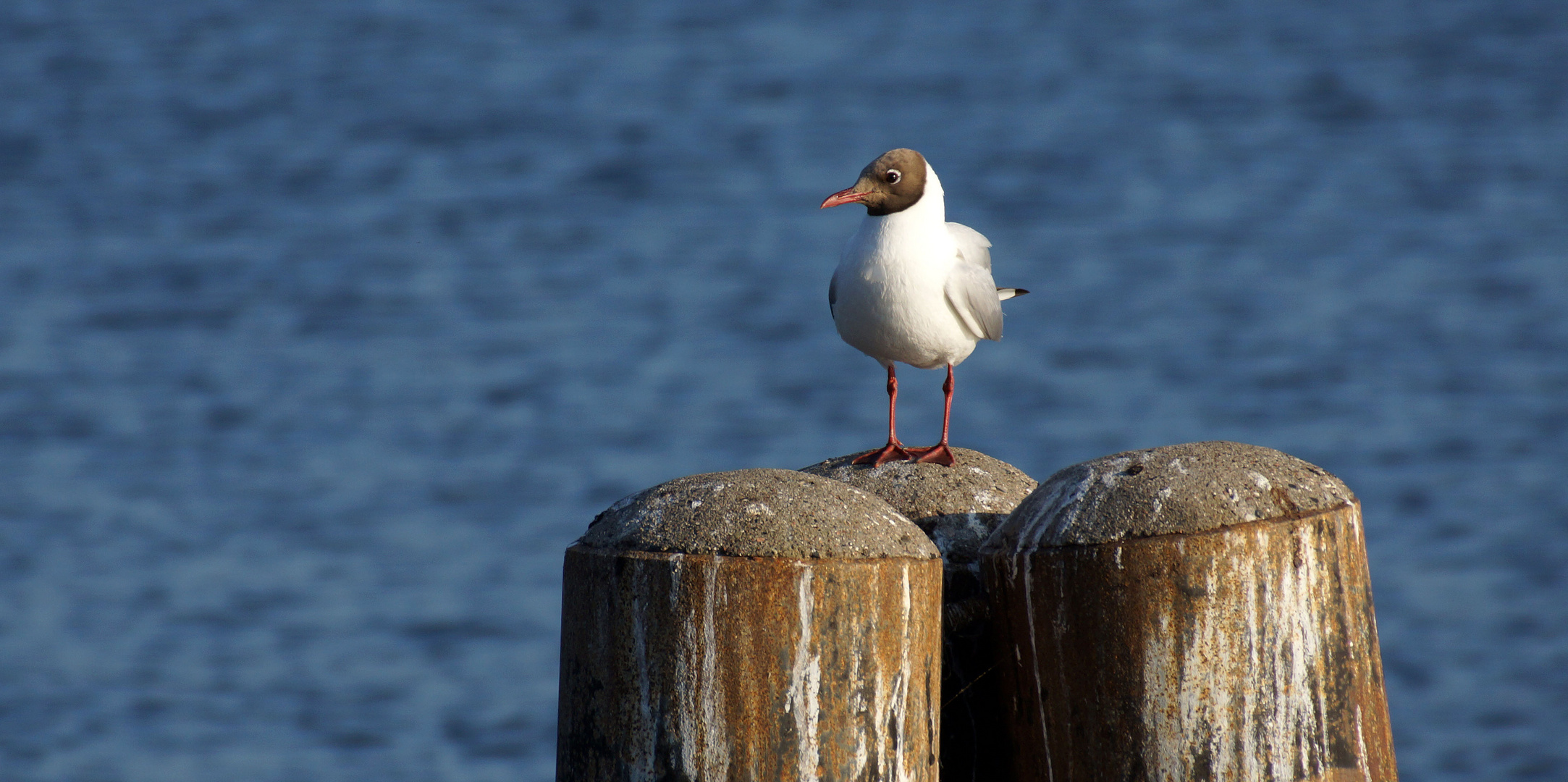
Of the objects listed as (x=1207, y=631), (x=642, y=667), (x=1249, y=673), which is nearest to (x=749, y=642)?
(x=642, y=667)

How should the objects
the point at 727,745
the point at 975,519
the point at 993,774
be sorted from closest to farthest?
the point at 727,745
the point at 993,774
the point at 975,519

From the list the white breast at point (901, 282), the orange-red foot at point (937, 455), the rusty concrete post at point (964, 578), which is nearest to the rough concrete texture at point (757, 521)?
the rusty concrete post at point (964, 578)

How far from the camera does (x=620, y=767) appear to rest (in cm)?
408

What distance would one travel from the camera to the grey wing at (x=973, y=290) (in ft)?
19.5

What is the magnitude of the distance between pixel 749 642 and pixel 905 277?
220 cm

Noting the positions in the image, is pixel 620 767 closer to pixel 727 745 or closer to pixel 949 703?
pixel 727 745

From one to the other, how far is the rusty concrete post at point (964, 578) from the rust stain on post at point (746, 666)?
2.04ft

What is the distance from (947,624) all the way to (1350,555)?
123 centimetres

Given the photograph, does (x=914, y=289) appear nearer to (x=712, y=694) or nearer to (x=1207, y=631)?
(x=1207, y=631)

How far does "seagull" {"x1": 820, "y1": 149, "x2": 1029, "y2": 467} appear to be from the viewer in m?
5.79

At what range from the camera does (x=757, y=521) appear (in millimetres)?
4074

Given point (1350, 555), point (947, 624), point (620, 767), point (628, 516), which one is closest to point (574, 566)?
point (628, 516)

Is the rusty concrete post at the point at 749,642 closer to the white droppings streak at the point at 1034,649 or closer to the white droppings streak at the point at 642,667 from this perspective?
the white droppings streak at the point at 642,667

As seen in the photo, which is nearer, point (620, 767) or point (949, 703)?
point (620, 767)
